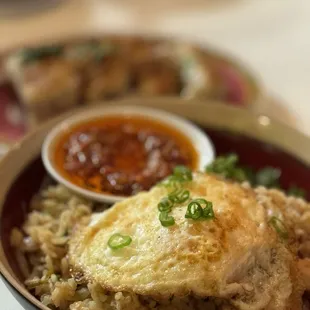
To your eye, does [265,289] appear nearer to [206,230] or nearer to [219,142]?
[206,230]

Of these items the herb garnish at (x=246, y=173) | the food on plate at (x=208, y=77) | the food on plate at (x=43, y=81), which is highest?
the herb garnish at (x=246, y=173)

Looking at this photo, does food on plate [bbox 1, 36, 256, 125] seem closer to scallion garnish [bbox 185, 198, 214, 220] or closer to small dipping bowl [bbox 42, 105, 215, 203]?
small dipping bowl [bbox 42, 105, 215, 203]

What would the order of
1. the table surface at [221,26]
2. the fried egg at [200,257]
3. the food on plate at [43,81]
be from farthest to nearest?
the table surface at [221,26] < the food on plate at [43,81] < the fried egg at [200,257]

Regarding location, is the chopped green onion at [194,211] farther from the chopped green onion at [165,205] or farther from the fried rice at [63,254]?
the fried rice at [63,254]

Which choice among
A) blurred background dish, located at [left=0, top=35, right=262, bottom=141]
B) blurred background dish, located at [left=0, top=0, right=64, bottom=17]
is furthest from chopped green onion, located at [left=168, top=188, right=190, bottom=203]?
blurred background dish, located at [left=0, top=0, right=64, bottom=17]

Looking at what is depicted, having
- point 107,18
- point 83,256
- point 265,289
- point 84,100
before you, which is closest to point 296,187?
point 265,289

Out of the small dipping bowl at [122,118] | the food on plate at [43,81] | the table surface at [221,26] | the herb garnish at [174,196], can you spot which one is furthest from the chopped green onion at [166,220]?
the table surface at [221,26]
